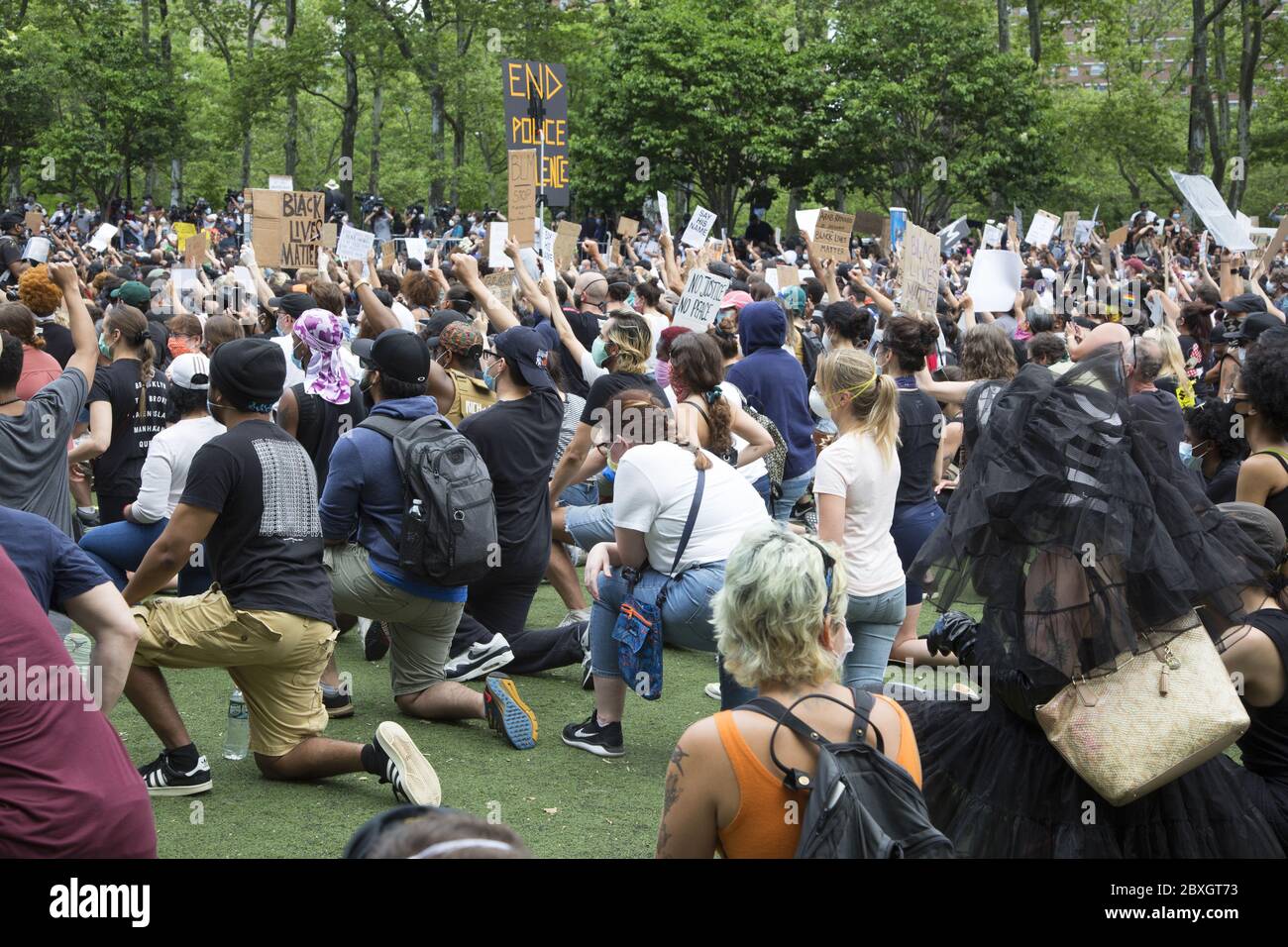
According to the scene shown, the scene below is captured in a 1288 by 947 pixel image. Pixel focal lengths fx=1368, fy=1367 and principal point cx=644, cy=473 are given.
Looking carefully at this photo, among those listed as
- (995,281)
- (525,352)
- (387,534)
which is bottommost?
(387,534)

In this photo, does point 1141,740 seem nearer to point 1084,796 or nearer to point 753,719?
point 1084,796

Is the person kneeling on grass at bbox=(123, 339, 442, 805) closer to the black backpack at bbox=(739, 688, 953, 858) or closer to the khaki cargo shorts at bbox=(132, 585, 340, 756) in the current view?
the khaki cargo shorts at bbox=(132, 585, 340, 756)

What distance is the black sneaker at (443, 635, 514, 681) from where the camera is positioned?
7.04 meters

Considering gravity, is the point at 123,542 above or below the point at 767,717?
below

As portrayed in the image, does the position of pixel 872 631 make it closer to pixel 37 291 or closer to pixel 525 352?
pixel 525 352

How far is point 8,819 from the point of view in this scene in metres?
2.90

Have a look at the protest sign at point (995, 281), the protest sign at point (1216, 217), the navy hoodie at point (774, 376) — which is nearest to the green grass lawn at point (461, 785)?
the navy hoodie at point (774, 376)

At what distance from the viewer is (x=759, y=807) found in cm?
289

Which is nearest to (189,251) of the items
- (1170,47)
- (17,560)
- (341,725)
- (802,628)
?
→ (341,725)

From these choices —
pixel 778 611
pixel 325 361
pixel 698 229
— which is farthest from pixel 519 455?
pixel 698 229

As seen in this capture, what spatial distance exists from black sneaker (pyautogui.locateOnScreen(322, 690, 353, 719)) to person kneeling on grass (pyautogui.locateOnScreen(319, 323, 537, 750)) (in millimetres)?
487

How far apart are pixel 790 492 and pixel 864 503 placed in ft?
10.5

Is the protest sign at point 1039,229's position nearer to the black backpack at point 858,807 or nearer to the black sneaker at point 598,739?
the black sneaker at point 598,739

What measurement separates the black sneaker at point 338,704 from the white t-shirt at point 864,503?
102 inches
